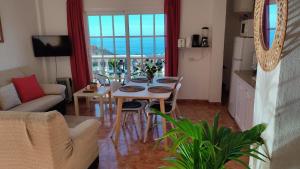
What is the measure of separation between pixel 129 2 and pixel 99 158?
10.6 feet

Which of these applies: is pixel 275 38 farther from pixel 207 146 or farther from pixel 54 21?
pixel 54 21

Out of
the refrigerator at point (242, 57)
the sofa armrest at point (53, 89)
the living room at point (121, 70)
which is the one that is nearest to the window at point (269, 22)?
the living room at point (121, 70)

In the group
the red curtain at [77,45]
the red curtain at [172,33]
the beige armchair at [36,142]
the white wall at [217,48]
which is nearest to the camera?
the beige armchair at [36,142]

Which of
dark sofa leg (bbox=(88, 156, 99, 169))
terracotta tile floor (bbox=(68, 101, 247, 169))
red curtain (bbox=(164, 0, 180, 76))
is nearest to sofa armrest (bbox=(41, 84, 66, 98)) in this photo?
terracotta tile floor (bbox=(68, 101, 247, 169))

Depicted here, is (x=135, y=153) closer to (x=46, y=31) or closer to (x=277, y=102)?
(x=277, y=102)

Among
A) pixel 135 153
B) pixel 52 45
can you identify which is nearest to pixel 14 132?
pixel 135 153

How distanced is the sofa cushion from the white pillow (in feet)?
0.29

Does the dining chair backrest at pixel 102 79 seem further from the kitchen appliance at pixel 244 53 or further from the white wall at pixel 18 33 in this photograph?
the kitchen appliance at pixel 244 53

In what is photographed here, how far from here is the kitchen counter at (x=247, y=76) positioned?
122 inches

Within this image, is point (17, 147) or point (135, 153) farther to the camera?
point (135, 153)

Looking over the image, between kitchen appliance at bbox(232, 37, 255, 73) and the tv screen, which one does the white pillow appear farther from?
kitchen appliance at bbox(232, 37, 255, 73)

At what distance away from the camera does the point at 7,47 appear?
4.03 m

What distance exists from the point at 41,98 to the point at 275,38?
380 cm

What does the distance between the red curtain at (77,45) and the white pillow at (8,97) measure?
1482 mm
